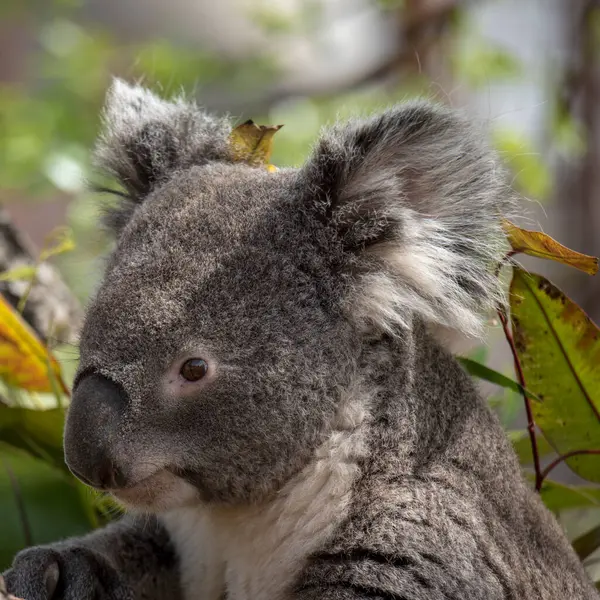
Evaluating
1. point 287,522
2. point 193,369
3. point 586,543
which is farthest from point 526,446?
point 193,369

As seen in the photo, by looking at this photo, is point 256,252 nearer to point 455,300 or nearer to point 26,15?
point 455,300

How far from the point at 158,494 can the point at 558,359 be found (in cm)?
106

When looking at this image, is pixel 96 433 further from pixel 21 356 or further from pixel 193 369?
pixel 21 356

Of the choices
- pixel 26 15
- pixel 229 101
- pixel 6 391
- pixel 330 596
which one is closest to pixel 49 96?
pixel 229 101

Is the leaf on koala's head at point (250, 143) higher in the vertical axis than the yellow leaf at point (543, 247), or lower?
higher

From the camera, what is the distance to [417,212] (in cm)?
204

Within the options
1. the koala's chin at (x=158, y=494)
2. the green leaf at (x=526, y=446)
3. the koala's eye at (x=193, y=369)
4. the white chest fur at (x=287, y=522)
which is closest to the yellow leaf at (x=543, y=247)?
the white chest fur at (x=287, y=522)

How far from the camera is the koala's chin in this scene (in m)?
1.90

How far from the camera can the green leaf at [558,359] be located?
7.10 feet

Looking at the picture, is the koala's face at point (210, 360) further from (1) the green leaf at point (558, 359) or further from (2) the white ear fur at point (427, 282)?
(1) the green leaf at point (558, 359)

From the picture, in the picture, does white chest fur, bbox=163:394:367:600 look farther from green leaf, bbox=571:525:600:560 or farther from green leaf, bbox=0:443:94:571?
green leaf, bbox=571:525:600:560

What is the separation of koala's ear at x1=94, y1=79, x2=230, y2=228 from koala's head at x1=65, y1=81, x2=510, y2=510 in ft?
1.04

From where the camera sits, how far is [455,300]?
203cm

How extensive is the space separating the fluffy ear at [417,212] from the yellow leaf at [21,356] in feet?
3.36
